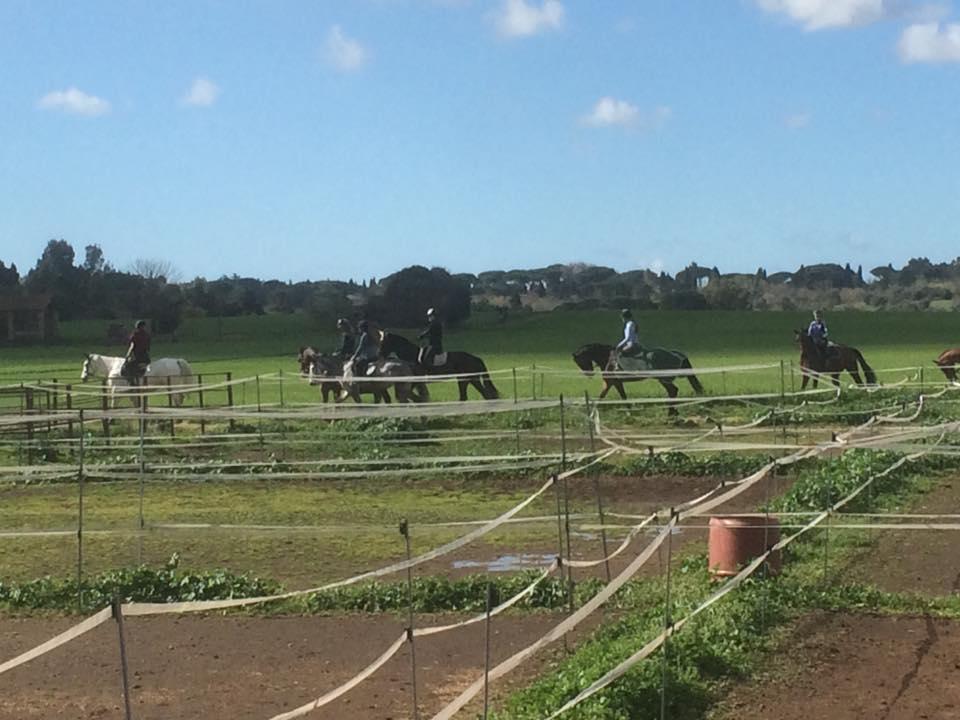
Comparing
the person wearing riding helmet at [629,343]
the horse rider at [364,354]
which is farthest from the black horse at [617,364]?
the horse rider at [364,354]

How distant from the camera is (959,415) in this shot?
23.7m

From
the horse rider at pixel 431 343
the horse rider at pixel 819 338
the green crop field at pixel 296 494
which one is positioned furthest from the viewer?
the horse rider at pixel 819 338

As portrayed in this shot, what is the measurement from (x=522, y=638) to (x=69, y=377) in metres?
36.6

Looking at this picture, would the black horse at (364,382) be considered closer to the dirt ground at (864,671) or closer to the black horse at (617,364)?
the black horse at (617,364)

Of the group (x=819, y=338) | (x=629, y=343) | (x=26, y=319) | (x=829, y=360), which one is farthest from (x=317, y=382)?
(x=26, y=319)

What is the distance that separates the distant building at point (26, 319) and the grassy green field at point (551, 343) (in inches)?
48.4

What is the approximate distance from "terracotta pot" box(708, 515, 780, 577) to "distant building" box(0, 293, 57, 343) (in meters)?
71.2

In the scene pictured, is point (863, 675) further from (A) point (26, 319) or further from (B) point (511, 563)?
(A) point (26, 319)

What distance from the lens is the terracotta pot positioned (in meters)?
11.0

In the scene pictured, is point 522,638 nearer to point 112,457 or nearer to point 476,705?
point 476,705

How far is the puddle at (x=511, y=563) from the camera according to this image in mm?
12430

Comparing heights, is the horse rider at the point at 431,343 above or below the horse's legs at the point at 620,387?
above

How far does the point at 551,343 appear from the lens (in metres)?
68.0

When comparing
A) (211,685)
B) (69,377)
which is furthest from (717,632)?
(69,377)
